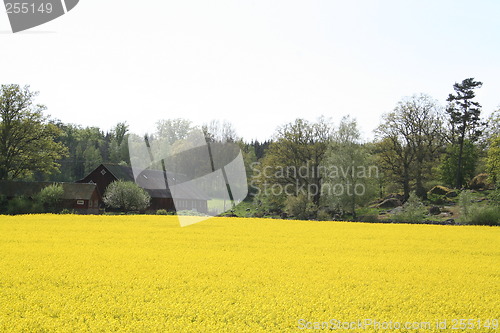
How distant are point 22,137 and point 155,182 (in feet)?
66.3

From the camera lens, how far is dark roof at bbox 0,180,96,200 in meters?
51.0

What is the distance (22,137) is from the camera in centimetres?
5734

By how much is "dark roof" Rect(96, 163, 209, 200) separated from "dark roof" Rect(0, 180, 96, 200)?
32.0ft

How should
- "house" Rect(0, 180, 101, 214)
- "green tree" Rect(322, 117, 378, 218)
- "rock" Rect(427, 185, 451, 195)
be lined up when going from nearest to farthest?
"house" Rect(0, 180, 101, 214), "green tree" Rect(322, 117, 378, 218), "rock" Rect(427, 185, 451, 195)

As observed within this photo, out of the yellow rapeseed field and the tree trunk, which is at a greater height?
the tree trunk

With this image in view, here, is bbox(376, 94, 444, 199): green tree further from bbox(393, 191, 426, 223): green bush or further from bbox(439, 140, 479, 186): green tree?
bbox(393, 191, 426, 223): green bush

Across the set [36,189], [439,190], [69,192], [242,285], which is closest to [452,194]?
[439,190]

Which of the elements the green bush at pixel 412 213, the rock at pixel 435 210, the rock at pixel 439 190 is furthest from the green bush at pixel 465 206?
the rock at pixel 439 190

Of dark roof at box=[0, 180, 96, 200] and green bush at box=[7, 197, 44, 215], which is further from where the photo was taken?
dark roof at box=[0, 180, 96, 200]

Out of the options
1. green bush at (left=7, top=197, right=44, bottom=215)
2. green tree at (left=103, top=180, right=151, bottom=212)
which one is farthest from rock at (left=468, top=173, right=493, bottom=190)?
green bush at (left=7, top=197, right=44, bottom=215)

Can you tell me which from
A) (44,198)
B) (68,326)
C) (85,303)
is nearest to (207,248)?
(85,303)

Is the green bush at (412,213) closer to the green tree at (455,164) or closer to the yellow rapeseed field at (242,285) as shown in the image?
the yellow rapeseed field at (242,285)

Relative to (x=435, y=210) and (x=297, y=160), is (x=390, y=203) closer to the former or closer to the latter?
(x=435, y=210)

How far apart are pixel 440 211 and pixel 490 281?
38.7m
